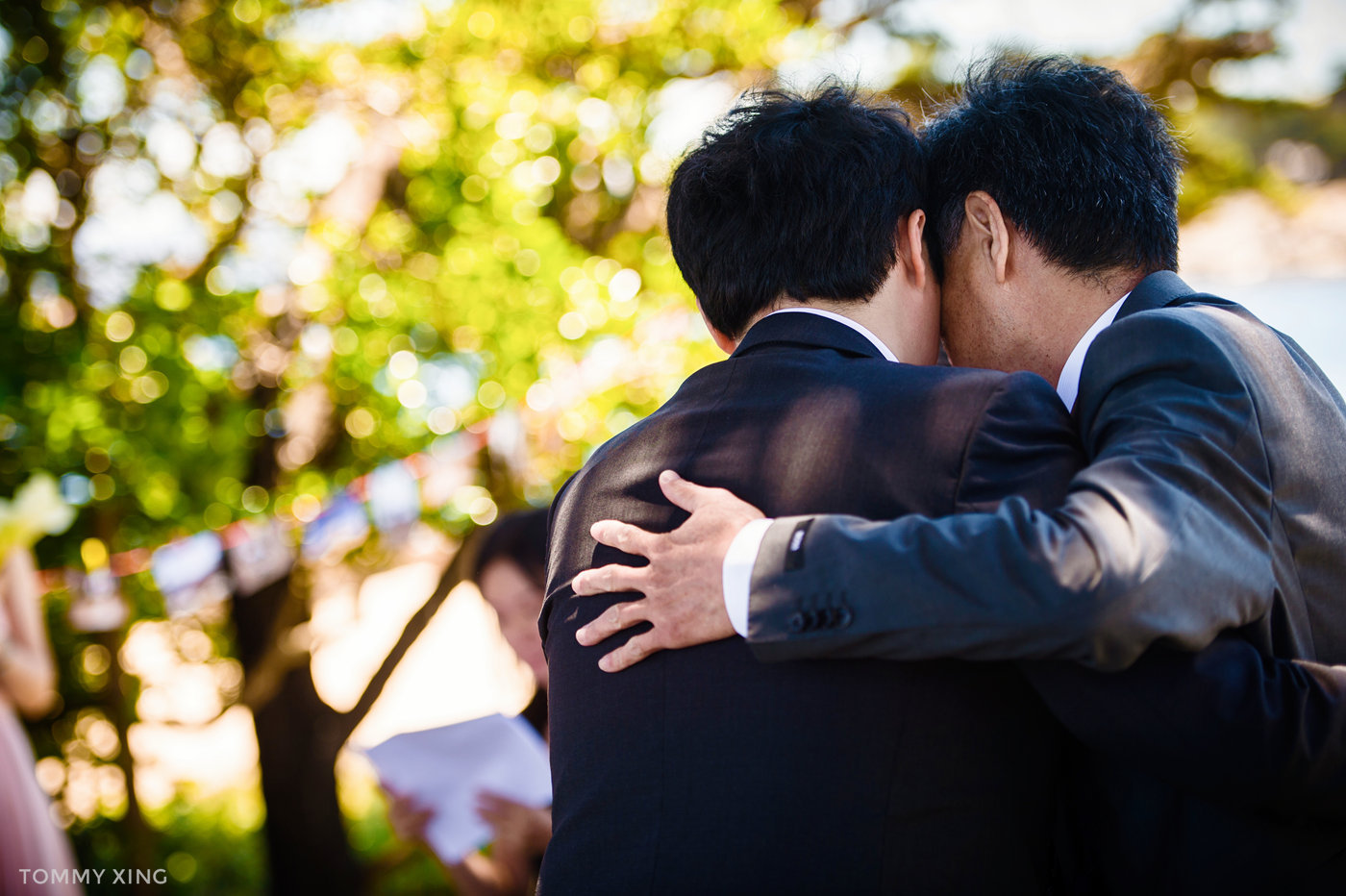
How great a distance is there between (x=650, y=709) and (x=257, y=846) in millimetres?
6048

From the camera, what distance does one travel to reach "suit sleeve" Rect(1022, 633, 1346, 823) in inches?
52.2

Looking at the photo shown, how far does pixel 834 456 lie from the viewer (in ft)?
4.78

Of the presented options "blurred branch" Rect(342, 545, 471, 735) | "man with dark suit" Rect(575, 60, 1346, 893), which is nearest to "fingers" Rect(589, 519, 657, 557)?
"man with dark suit" Rect(575, 60, 1346, 893)

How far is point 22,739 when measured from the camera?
3844 millimetres

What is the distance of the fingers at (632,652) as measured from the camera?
1513 millimetres

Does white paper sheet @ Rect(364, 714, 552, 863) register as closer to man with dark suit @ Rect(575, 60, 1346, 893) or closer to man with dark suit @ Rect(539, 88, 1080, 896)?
man with dark suit @ Rect(539, 88, 1080, 896)

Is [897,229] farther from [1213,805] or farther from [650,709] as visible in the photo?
[1213,805]

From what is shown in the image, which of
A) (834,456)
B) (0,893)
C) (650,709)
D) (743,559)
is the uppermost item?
(834,456)

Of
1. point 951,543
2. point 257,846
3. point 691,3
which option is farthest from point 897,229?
point 257,846

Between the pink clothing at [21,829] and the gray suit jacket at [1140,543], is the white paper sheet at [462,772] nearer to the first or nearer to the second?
the pink clothing at [21,829]

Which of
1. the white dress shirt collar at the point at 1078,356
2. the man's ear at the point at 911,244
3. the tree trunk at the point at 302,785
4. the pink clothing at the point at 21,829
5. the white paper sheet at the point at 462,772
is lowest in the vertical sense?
the tree trunk at the point at 302,785

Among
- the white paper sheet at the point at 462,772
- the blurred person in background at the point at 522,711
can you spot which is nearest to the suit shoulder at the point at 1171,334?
Answer: the blurred person in background at the point at 522,711

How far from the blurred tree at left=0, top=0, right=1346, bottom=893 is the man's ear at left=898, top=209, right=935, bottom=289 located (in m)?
2.23

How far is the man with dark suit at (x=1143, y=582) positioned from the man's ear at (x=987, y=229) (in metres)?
0.07
